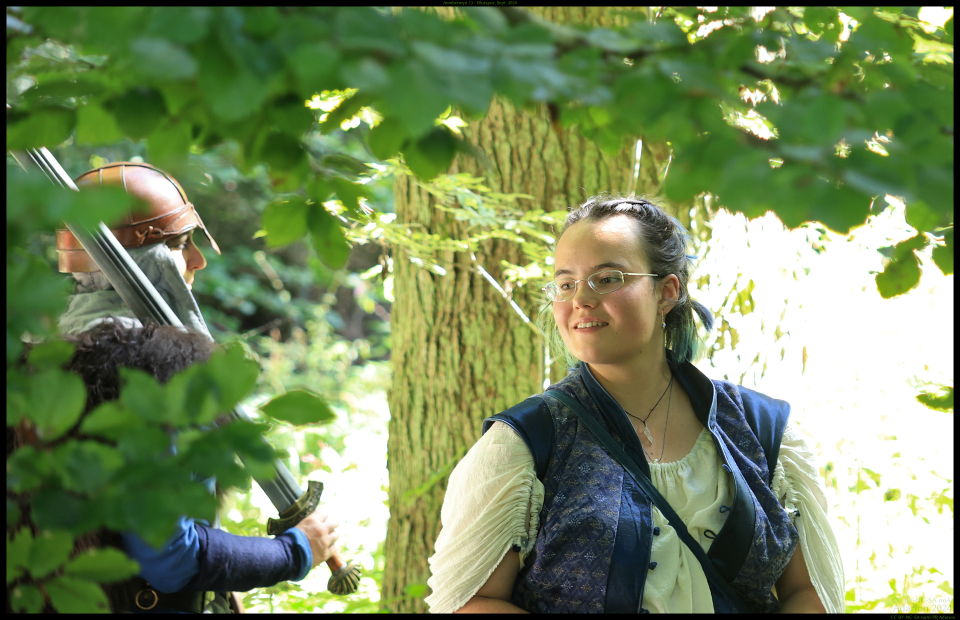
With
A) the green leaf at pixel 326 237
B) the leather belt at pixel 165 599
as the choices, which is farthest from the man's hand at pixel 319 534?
the green leaf at pixel 326 237

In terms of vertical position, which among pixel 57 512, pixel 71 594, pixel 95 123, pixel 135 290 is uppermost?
pixel 95 123

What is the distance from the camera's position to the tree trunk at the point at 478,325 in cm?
289

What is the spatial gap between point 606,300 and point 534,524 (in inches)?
22.4

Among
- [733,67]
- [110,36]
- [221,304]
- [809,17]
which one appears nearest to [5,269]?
[110,36]

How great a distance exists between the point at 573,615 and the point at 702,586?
0.31 meters

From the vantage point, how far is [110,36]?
71 cm

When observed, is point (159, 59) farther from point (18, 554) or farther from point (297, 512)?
point (297, 512)

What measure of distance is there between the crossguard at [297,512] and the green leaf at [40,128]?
4.34ft

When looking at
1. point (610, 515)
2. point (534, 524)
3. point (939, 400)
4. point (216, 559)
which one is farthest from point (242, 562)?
point (939, 400)

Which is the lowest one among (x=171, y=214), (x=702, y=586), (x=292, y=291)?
(x=292, y=291)

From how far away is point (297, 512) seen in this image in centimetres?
202

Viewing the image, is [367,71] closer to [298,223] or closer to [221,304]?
[298,223]

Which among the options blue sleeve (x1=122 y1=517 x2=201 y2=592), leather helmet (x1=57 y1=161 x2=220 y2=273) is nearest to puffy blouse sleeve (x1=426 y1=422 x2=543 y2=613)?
blue sleeve (x1=122 y1=517 x2=201 y2=592)

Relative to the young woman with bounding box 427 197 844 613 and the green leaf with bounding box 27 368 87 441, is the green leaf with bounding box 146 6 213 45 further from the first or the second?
the young woman with bounding box 427 197 844 613
